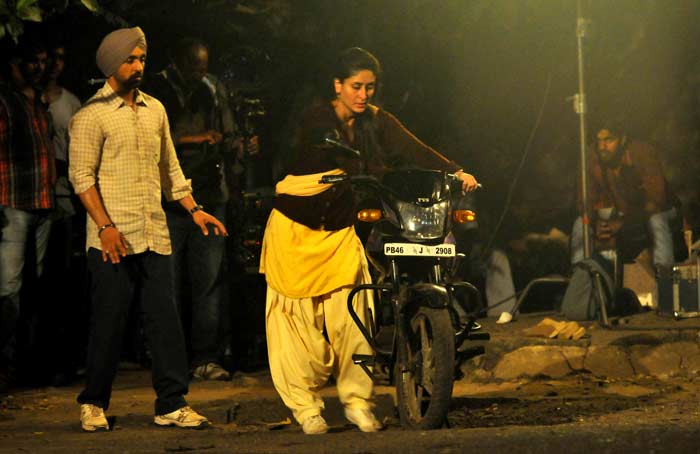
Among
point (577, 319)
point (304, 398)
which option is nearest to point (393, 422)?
point (304, 398)

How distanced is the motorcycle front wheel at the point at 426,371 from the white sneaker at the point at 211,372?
2630 mm

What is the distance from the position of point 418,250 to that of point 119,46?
1.89 m

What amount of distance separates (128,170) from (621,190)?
6.37 meters

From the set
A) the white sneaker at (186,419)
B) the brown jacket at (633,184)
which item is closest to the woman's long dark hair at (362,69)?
the white sneaker at (186,419)

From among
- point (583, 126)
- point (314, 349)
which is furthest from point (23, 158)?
point (583, 126)

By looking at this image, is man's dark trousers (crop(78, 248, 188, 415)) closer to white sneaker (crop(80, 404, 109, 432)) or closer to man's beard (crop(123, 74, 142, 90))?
white sneaker (crop(80, 404, 109, 432))

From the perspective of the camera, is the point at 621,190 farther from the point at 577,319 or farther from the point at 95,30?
the point at 95,30

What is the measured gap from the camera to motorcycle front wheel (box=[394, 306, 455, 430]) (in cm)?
751

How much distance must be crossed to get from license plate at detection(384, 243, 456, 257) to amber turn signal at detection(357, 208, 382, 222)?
16cm

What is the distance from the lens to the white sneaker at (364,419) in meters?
7.98

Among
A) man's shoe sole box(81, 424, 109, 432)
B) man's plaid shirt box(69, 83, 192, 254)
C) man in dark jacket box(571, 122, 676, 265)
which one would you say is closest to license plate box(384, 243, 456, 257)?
man's plaid shirt box(69, 83, 192, 254)

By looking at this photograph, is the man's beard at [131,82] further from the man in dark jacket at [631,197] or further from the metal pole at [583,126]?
the man in dark jacket at [631,197]

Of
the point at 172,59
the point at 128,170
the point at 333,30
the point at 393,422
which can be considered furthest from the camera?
the point at 333,30

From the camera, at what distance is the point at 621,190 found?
13.3 metres
